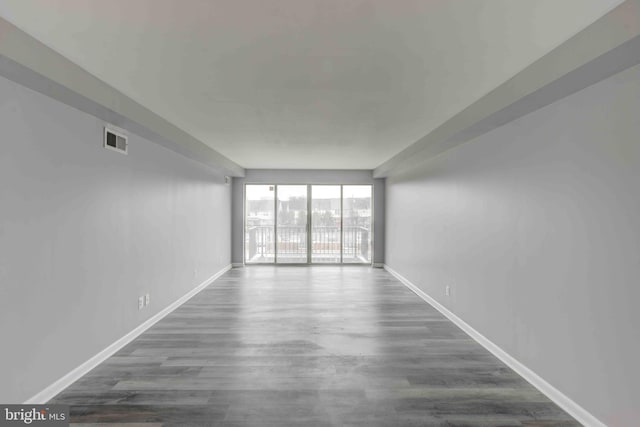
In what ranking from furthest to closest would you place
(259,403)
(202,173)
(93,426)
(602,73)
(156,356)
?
(202,173) → (156,356) → (259,403) → (93,426) → (602,73)

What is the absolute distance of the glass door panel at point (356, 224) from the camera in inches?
311

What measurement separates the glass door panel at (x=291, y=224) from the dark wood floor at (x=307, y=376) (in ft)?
12.2

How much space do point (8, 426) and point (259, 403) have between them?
1.44 m

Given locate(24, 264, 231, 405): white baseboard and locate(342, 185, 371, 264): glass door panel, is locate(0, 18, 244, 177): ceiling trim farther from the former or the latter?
locate(342, 185, 371, 264): glass door panel

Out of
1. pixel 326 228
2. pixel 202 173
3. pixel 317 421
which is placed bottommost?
pixel 317 421

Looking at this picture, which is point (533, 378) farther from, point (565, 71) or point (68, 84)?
point (68, 84)

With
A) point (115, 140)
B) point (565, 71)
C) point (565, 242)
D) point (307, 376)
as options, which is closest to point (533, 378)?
point (565, 242)

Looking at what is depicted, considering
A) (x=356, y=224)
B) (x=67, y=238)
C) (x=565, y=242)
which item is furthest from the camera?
(x=356, y=224)

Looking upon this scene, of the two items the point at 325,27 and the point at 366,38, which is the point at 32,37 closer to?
the point at 325,27

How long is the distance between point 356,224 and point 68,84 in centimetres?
659

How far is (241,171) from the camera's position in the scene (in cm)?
720

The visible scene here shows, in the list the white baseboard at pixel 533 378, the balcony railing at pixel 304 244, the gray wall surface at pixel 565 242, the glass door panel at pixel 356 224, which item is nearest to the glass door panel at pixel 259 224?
the balcony railing at pixel 304 244

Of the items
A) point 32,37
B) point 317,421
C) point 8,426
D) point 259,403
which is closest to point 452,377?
point 317,421

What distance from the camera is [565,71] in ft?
5.94
